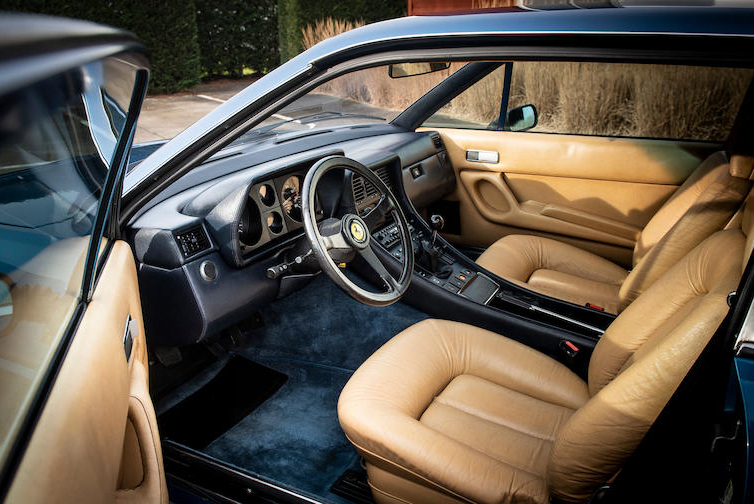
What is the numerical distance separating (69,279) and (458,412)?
1105 millimetres

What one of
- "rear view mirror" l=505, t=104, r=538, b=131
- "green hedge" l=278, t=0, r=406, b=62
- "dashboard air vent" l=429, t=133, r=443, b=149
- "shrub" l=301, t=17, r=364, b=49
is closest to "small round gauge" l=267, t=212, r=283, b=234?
"dashboard air vent" l=429, t=133, r=443, b=149

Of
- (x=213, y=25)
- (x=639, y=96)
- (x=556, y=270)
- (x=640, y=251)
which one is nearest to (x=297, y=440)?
(x=556, y=270)

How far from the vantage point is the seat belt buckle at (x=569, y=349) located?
6.81 ft

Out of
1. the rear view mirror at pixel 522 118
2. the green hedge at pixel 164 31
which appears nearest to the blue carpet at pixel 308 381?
the rear view mirror at pixel 522 118

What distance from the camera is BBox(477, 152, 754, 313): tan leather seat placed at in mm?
1892

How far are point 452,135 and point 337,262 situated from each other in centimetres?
173

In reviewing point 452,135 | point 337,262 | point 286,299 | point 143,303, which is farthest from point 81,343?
point 452,135

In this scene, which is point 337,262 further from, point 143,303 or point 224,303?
point 143,303

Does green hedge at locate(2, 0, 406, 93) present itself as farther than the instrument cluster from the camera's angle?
Yes

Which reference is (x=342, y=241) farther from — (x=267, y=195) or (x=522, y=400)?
(x=522, y=400)

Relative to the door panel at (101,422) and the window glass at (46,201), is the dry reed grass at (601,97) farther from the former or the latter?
the door panel at (101,422)

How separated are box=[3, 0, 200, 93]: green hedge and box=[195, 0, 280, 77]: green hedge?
0.83 m

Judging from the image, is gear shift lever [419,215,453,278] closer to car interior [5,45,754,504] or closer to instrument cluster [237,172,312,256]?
car interior [5,45,754,504]

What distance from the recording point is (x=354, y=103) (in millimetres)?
3221
